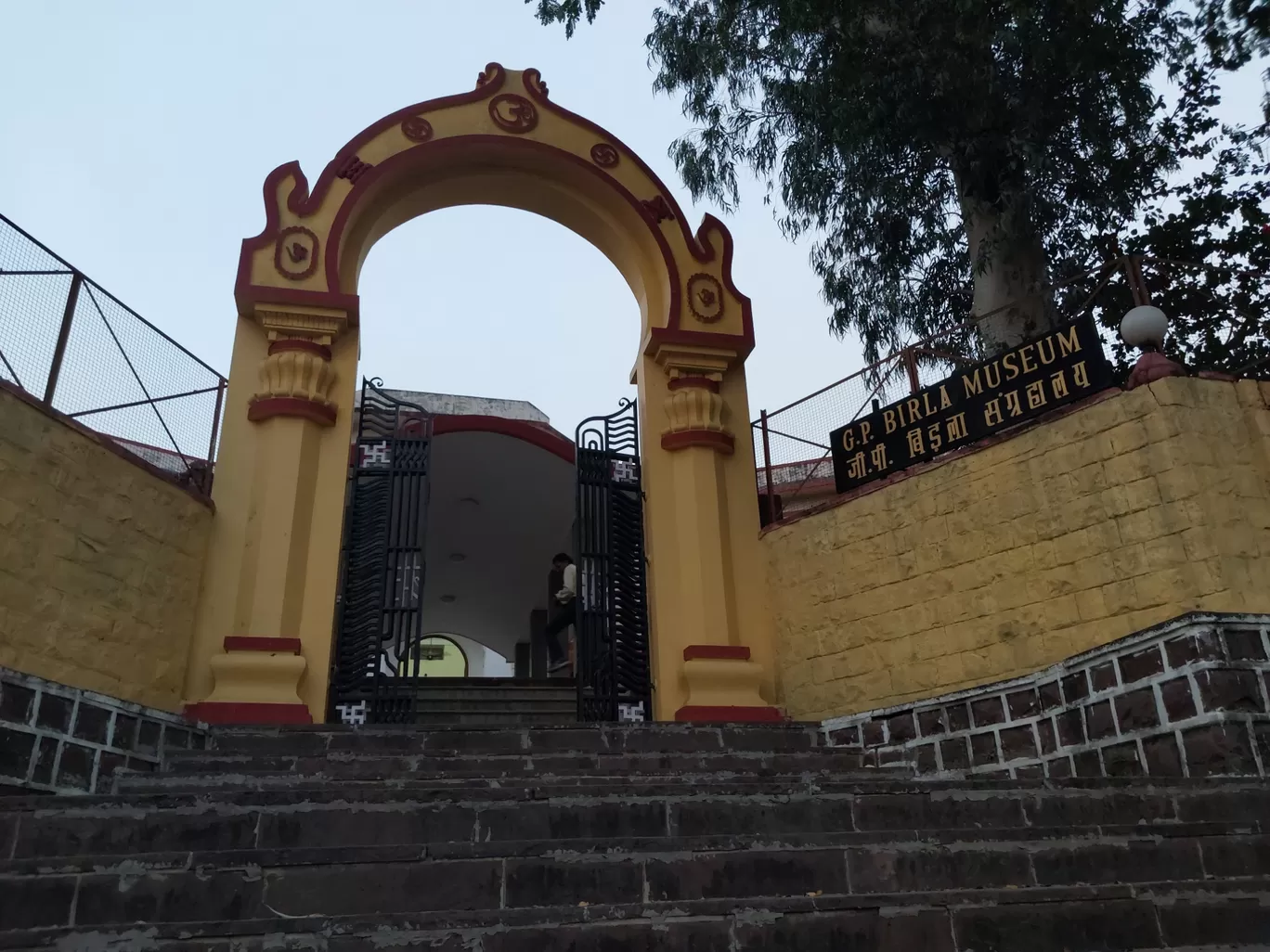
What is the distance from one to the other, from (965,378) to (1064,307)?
372 centimetres

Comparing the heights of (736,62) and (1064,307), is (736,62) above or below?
above

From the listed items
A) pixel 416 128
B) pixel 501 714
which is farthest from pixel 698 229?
pixel 501 714

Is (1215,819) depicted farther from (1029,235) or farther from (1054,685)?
(1029,235)

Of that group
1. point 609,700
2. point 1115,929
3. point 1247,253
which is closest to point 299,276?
point 609,700

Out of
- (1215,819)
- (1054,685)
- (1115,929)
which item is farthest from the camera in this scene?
(1054,685)

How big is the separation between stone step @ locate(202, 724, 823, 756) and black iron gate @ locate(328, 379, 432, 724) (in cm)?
108

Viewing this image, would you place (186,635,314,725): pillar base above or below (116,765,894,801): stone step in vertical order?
above

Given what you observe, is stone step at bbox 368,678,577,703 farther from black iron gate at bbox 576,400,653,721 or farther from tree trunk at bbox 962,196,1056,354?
tree trunk at bbox 962,196,1056,354

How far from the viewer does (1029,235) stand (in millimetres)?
9156

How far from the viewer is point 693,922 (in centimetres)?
280

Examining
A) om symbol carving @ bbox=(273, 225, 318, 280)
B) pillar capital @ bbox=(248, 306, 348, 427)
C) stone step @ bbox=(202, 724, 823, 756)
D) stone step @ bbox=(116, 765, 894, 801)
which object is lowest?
stone step @ bbox=(116, 765, 894, 801)

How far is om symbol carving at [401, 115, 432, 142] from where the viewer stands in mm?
8023

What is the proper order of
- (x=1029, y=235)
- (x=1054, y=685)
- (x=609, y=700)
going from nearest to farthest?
(x=1054, y=685) < (x=609, y=700) < (x=1029, y=235)

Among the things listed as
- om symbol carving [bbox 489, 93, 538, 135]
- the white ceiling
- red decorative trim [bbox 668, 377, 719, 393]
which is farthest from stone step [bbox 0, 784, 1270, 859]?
the white ceiling
